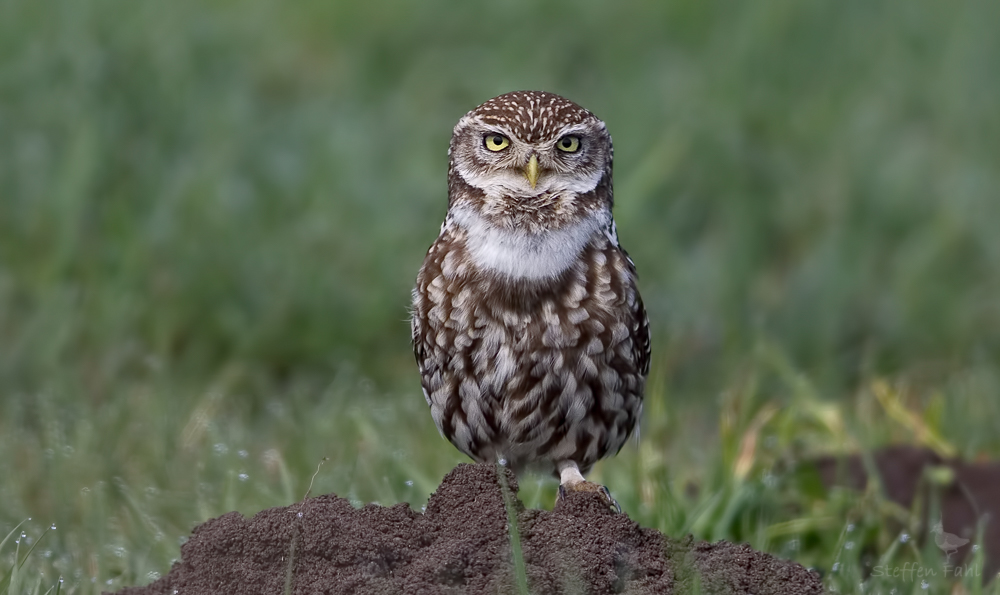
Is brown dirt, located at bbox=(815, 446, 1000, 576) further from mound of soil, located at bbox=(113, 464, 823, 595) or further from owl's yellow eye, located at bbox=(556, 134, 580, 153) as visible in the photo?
owl's yellow eye, located at bbox=(556, 134, 580, 153)

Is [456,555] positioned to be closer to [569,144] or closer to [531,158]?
[531,158]

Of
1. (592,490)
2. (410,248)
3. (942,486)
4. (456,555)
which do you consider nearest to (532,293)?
(592,490)

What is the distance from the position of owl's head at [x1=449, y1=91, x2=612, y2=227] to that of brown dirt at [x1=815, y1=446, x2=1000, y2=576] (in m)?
1.57

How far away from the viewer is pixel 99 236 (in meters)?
6.51

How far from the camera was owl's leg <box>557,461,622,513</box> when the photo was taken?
3.60m

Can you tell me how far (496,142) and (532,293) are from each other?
16.9 inches

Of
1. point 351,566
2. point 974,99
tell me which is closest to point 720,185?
point 974,99

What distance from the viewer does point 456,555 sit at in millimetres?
3221

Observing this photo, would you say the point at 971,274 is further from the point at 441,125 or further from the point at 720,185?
the point at 441,125

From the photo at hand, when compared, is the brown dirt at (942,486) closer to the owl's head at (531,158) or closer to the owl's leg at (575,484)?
the owl's leg at (575,484)

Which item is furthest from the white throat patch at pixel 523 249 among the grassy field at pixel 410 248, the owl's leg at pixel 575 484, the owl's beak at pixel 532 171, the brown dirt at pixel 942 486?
the brown dirt at pixel 942 486

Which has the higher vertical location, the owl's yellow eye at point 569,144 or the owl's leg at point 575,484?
the owl's yellow eye at point 569,144

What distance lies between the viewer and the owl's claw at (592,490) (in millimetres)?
3570

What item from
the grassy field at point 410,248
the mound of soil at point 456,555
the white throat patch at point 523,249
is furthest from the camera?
the grassy field at point 410,248
